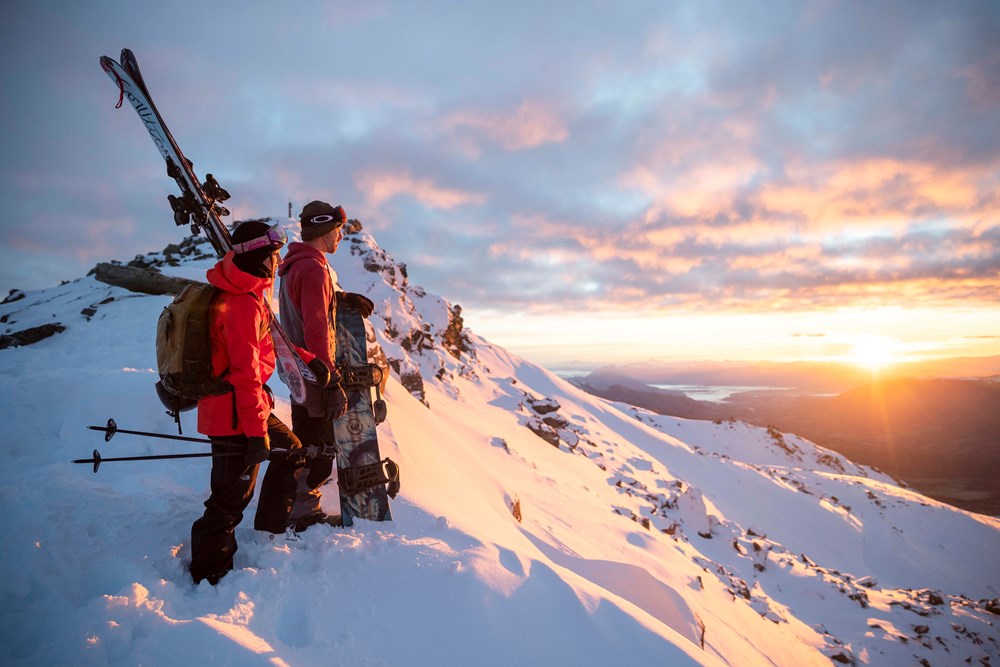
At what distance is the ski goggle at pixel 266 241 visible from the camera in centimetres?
304

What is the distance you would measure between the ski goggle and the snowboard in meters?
1.55

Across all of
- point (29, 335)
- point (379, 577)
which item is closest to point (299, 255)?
point (379, 577)

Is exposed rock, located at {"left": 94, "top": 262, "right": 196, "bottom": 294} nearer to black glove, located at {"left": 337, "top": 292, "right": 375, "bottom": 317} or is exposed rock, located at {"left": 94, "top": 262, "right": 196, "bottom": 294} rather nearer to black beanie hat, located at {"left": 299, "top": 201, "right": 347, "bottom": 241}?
black glove, located at {"left": 337, "top": 292, "right": 375, "bottom": 317}

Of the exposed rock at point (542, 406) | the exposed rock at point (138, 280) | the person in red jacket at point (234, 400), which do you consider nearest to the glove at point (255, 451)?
the person in red jacket at point (234, 400)

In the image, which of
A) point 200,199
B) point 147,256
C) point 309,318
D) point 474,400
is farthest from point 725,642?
point 147,256

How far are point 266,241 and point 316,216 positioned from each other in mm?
1164

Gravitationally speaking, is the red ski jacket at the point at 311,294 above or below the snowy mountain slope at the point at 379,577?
above

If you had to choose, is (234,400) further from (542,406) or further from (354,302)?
(542,406)

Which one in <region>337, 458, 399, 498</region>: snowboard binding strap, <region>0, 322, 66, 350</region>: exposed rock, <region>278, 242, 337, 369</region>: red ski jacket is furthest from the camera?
<region>0, 322, 66, 350</region>: exposed rock

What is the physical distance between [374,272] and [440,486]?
85.5ft

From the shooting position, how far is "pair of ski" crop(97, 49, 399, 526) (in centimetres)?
410

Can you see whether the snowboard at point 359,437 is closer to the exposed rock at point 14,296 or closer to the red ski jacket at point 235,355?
the red ski jacket at point 235,355

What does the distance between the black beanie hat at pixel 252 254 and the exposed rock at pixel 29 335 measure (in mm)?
13875

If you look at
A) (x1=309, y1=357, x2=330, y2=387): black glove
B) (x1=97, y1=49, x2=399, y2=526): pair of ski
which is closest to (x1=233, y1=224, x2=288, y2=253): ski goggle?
(x1=309, y1=357, x2=330, y2=387): black glove
